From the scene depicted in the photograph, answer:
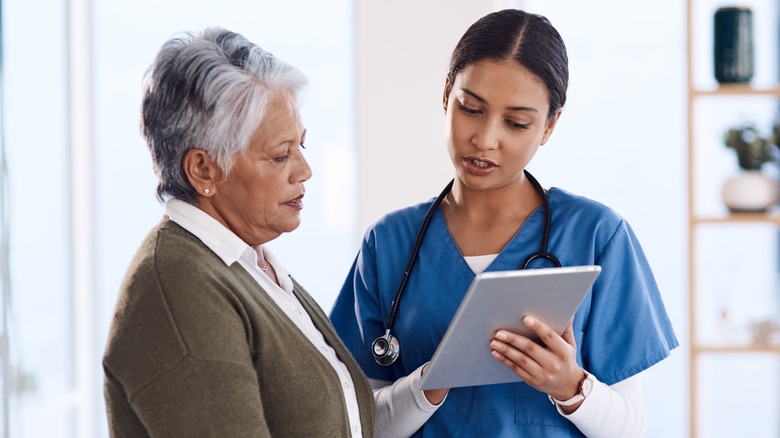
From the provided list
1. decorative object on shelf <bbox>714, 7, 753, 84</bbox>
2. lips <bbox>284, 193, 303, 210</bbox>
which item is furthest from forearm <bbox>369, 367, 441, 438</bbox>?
decorative object on shelf <bbox>714, 7, 753, 84</bbox>

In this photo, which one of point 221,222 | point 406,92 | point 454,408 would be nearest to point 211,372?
point 221,222

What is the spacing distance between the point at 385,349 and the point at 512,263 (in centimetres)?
27

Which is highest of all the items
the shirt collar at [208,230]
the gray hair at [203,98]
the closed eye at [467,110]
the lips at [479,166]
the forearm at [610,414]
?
the gray hair at [203,98]

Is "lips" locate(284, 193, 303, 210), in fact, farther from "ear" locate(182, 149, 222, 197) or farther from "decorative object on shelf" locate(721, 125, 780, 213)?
"decorative object on shelf" locate(721, 125, 780, 213)

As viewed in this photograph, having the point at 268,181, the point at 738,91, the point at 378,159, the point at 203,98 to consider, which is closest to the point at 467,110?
the point at 268,181

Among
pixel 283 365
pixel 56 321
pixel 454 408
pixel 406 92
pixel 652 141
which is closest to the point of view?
pixel 283 365

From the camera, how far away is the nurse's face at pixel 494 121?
149 centimetres

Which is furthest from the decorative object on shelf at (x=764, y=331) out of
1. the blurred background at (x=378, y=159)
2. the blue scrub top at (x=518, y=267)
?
the blue scrub top at (x=518, y=267)

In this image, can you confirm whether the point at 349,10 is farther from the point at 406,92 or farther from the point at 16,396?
the point at 16,396

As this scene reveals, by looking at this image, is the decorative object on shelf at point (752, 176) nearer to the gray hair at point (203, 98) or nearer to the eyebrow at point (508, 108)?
the eyebrow at point (508, 108)

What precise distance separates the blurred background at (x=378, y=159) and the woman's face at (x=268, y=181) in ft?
4.72

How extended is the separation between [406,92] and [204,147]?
63.1 inches

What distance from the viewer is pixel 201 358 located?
1119 mm

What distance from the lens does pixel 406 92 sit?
9.20 feet
